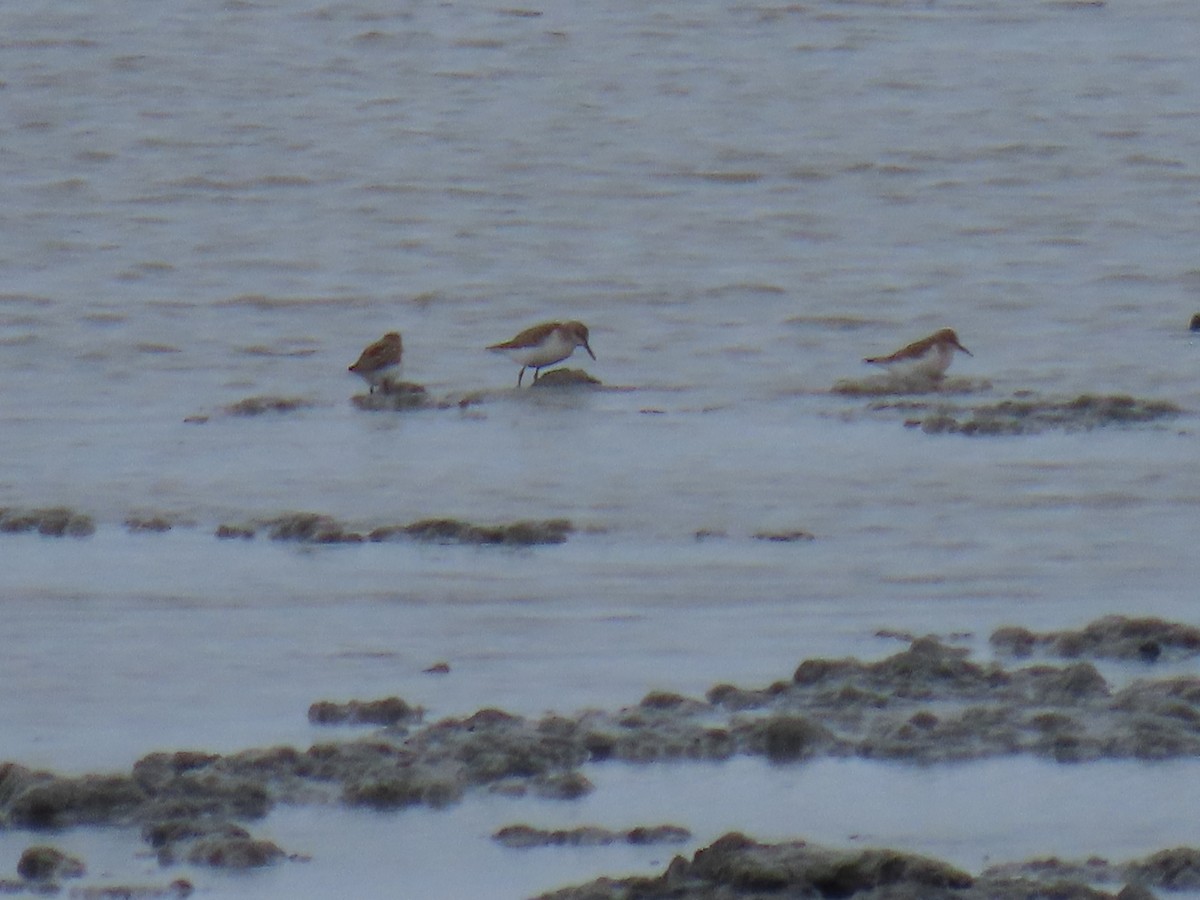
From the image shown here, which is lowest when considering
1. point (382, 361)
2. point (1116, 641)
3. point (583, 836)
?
point (382, 361)

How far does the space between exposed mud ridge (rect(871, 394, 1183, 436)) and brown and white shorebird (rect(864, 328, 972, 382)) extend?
93 cm

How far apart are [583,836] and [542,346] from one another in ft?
30.8

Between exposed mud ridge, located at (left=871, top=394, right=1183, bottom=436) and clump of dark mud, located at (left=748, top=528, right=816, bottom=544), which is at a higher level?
clump of dark mud, located at (left=748, top=528, right=816, bottom=544)

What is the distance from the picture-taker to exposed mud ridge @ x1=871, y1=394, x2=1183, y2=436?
12.8 meters

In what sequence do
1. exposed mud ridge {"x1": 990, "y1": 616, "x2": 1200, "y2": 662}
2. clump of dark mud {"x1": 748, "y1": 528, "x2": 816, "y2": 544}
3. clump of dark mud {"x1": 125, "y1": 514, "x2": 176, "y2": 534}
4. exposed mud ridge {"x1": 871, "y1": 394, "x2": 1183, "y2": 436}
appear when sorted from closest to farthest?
1. exposed mud ridge {"x1": 990, "y1": 616, "x2": 1200, "y2": 662}
2. clump of dark mud {"x1": 748, "y1": 528, "x2": 816, "y2": 544}
3. clump of dark mud {"x1": 125, "y1": 514, "x2": 176, "y2": 534}
4. exposed mud ridge {"x1": 871, "y1": 394, "x2": 1183, "y2": 436}

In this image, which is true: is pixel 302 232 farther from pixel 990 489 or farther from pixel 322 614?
pixel 322 614

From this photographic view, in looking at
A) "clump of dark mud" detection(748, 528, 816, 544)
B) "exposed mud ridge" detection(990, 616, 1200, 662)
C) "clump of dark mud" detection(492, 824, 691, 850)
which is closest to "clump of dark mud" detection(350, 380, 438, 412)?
"clump of dark mud" detection(748, 528, 816, 544)

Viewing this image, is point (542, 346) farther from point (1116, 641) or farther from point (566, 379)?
point (1116, 641)

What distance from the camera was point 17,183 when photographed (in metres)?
25.2

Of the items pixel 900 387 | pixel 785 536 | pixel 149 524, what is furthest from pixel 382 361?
pixel 785 536

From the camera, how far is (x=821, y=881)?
5570 millimetres

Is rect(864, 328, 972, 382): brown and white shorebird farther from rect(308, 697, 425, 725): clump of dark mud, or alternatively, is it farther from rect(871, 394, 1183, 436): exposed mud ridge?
rect(308, 697, 425, 725): clump of dark mud

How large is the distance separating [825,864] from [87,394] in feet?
32.9

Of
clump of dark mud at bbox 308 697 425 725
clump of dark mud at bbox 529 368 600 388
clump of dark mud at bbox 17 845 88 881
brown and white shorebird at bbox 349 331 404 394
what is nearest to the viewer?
clump of dark mud at bbox 17 845 88 881
